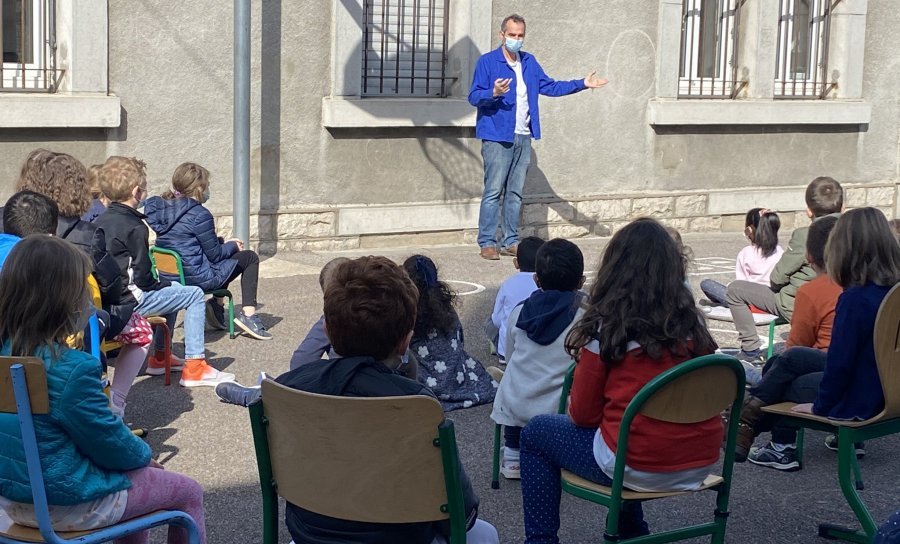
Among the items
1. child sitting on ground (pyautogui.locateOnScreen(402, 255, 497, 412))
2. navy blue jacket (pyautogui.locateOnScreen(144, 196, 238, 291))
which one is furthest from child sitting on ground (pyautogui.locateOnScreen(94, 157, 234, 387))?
child sitting on ground (pyautogui.locateOnScreen(402, 255, 497, 412))

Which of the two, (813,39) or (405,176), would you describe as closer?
(405,176)

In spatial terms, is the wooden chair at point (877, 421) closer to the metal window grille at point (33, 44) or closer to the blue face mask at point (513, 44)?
the blue face mask at point (513, 44)

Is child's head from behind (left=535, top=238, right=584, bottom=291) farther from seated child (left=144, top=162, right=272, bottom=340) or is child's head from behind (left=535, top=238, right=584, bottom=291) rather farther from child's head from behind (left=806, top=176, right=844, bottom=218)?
seated child (left=144, top=162, right=272, bottom=340)

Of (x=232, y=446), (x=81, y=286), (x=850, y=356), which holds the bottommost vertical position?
(x=232, y=446)

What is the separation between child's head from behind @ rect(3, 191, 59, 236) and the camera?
5.42 m

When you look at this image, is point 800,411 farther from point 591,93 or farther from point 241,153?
point 591,93

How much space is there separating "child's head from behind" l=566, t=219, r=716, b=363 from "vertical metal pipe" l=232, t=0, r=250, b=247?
6427mm

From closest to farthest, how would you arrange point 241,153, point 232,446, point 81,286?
point 81,286 < point 232,446 < point 241,153

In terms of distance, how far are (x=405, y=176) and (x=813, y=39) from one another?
5693 millimetres

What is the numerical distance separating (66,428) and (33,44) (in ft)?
23.4

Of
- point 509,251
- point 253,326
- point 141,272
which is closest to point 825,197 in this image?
point 253,326

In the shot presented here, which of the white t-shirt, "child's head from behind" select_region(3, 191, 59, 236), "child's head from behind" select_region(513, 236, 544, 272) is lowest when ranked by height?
"child's head from behind" select_region(513, 236, 544, 272)

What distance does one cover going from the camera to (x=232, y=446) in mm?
5867

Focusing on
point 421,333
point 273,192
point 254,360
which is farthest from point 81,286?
point 273,192
